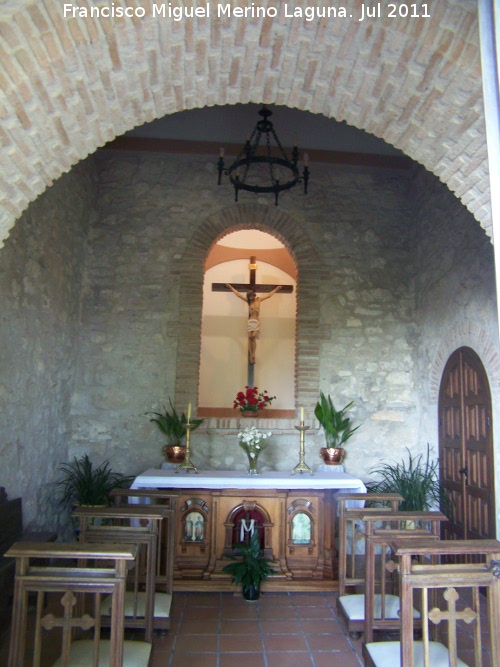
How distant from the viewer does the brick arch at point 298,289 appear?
6.34 m

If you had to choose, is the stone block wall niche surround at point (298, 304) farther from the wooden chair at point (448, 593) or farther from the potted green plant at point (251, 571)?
the wooden chair at point (448, 593)

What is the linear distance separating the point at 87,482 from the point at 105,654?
3057mm

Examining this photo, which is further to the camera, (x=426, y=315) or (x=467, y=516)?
(x=426, y=315)

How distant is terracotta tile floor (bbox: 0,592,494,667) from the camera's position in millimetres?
3465

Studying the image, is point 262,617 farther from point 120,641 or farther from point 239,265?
point 239,265

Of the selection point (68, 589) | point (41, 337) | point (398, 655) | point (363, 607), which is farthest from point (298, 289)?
point (68, 589)

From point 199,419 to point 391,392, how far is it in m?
2.31

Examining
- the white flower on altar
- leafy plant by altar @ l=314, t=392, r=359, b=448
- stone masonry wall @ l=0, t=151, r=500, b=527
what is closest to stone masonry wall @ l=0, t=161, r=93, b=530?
stone masonry wall @ l=0, t=151, r=500, b=527

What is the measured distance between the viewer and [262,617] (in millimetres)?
4215

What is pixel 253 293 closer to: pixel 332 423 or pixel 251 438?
pixel 332 423

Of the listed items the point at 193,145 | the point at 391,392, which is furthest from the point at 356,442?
the point at 193,145

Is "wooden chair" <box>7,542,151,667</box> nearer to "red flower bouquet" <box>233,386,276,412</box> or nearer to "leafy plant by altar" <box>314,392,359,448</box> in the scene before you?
"red flower bouquet" <box>233,386,276,412</box>

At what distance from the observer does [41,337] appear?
208 inches

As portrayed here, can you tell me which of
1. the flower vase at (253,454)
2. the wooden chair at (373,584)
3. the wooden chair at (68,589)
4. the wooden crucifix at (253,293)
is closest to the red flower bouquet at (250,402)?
the flower vase at (253,454)
